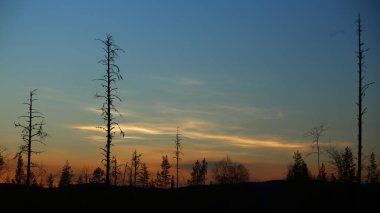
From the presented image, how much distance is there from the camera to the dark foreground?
29953 mm

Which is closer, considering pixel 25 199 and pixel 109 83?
pixel 25 199

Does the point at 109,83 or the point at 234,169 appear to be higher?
the point at 109,83

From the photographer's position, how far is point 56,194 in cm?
3253

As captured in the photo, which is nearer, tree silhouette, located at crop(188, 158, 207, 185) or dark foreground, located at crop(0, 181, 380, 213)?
dark foreground, located at crop(0, 181, 380, 213)

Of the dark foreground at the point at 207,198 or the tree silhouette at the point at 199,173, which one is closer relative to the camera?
the dark foreground at the point at 207,198

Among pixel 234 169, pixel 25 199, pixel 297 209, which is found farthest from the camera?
pixel 234 169

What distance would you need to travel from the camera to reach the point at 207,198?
103 feet

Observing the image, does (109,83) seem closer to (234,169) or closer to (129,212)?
(129,212)

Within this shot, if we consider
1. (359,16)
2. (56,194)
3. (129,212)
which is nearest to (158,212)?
(129,212)

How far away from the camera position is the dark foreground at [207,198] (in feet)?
98.3

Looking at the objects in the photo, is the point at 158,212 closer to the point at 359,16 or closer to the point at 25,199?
the point at 25,199

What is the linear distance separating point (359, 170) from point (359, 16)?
12471 millimetres

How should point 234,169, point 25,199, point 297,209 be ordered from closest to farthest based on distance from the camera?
1. point 297,209
2. point 25,199
3. point 234,169

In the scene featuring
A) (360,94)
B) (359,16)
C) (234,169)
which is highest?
(359,16)
